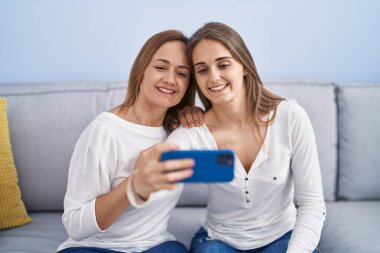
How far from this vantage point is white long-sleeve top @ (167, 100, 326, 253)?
3.98 ft

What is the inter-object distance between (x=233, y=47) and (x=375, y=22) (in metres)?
0.95

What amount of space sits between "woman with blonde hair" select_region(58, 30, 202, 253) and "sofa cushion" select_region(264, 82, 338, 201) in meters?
0.49

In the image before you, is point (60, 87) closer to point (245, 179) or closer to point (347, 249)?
point (245, 179)

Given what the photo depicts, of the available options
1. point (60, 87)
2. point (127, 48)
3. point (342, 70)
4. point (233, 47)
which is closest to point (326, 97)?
point (342, 70)

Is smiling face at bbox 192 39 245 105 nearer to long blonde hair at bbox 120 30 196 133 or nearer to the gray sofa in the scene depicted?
long blonde hair at bbox 120 30 196 133

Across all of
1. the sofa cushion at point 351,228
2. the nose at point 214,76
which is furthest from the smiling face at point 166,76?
the sofa cushion at point 351,228

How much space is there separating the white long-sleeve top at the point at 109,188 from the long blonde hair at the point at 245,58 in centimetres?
30

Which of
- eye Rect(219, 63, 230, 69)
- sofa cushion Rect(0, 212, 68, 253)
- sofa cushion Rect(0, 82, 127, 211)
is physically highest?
eye Rect(219, 63, 230, 69)

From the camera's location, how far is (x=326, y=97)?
1.62 meters

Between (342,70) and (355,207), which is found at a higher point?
(342,70)

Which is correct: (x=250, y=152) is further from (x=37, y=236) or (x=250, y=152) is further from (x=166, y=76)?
(x=37, y=236)

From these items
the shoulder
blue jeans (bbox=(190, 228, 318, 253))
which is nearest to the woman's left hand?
the shoulder

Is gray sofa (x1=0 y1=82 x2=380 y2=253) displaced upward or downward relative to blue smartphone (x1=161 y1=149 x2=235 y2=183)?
downward

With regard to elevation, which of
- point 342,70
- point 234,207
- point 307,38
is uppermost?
point 307,38
